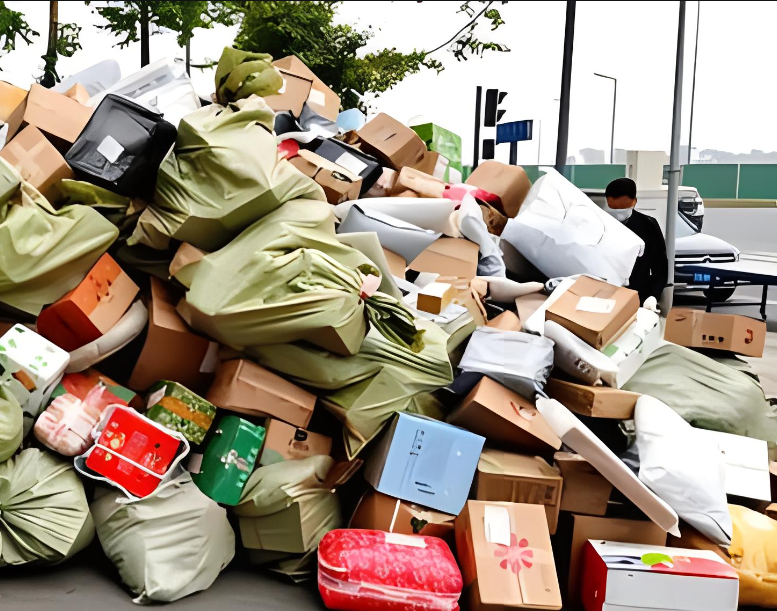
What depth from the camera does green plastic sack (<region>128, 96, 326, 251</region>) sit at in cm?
285

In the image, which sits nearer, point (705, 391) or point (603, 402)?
point (603, 402)

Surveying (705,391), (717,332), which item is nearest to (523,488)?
(705,391)

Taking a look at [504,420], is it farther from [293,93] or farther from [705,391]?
[293,93]

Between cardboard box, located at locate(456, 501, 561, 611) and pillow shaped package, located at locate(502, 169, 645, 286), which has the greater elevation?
pillow shaped package, located at locate(502, 169, 645, 286)

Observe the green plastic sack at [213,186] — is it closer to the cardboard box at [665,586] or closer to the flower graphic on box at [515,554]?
the flower graphic on box at [515,554]

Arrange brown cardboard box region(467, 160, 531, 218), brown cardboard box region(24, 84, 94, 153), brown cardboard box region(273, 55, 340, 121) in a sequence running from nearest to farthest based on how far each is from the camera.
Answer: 1. brown cardboard box region(24, 84, 94, 153)
2. brown cardboard box region(467, 160, 531, 218)
3. brown cardboard box region(273, 55, 340, 121)

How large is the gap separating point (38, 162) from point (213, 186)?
76 cm

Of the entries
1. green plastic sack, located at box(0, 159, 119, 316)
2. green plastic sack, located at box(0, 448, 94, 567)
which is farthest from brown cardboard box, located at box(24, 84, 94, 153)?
green plastic sack, located at box(0, 448, 94, 567)

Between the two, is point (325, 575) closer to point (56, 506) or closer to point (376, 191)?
point (56, 506)

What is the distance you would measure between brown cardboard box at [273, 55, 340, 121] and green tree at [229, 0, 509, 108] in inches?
263

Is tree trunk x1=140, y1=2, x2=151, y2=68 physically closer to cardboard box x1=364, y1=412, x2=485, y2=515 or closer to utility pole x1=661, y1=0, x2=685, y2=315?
utility pole x1=661, y1=0, x2=685, y2=315

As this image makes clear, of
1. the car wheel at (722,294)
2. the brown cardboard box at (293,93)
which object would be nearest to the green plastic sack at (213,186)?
the brown cardboard box at (293,93)

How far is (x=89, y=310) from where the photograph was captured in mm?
2771

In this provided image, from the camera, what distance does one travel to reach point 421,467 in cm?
274
